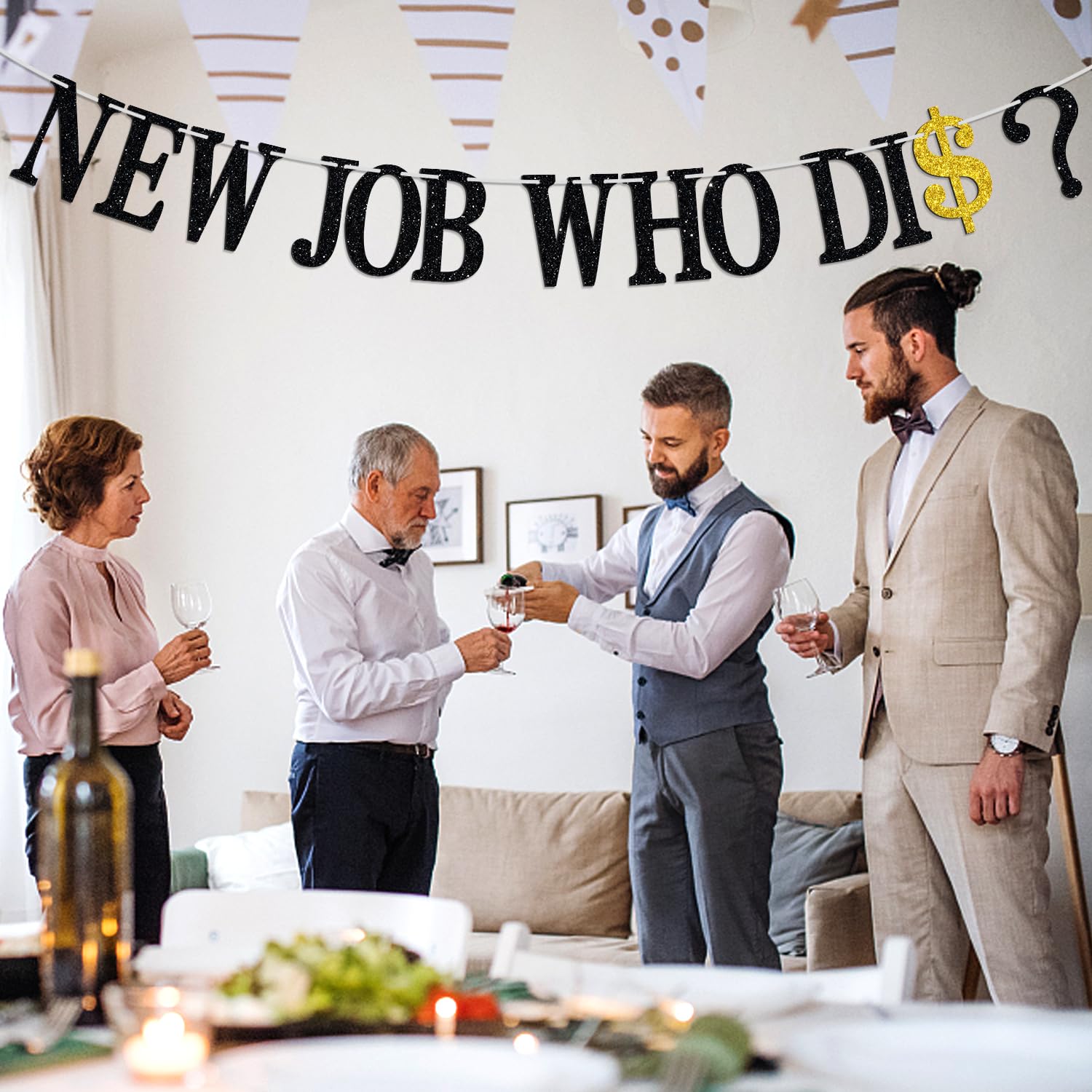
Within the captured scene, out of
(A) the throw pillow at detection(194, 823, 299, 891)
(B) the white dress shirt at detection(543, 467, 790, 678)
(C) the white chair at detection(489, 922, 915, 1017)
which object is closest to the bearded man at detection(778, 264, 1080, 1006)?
(B) the white dress shirt at detection(543, 467, 790, 678)

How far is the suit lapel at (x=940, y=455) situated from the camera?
8.97ft

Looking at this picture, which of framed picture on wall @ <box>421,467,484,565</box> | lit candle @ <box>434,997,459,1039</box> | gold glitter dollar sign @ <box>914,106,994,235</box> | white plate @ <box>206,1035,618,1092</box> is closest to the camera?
white plate @ <box>206,1035,618,1092</box>

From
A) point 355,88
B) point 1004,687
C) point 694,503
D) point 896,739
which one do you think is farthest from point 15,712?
point 355,88

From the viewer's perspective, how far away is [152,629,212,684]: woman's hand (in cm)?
286

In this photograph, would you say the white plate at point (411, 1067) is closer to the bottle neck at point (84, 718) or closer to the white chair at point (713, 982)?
the white chair at point (713, 982)

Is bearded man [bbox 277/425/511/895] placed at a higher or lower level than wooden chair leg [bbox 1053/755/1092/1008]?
higher

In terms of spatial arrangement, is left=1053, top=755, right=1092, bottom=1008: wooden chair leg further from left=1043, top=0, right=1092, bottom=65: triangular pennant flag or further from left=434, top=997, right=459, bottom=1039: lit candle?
left=434, top=997, right=459, bottom=1039: lit candle

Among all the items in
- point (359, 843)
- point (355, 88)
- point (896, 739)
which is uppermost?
point (355, 88)

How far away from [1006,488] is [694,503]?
26.3 inches

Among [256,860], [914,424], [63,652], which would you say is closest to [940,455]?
[914,424]

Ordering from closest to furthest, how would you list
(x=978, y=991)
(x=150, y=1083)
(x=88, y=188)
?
(x=150, y=1083), (x=978, y=991), (x=88, y=188)

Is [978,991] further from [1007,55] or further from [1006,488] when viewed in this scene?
[1007,55]

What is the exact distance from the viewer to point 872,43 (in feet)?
10.2

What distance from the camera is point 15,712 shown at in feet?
9.30
